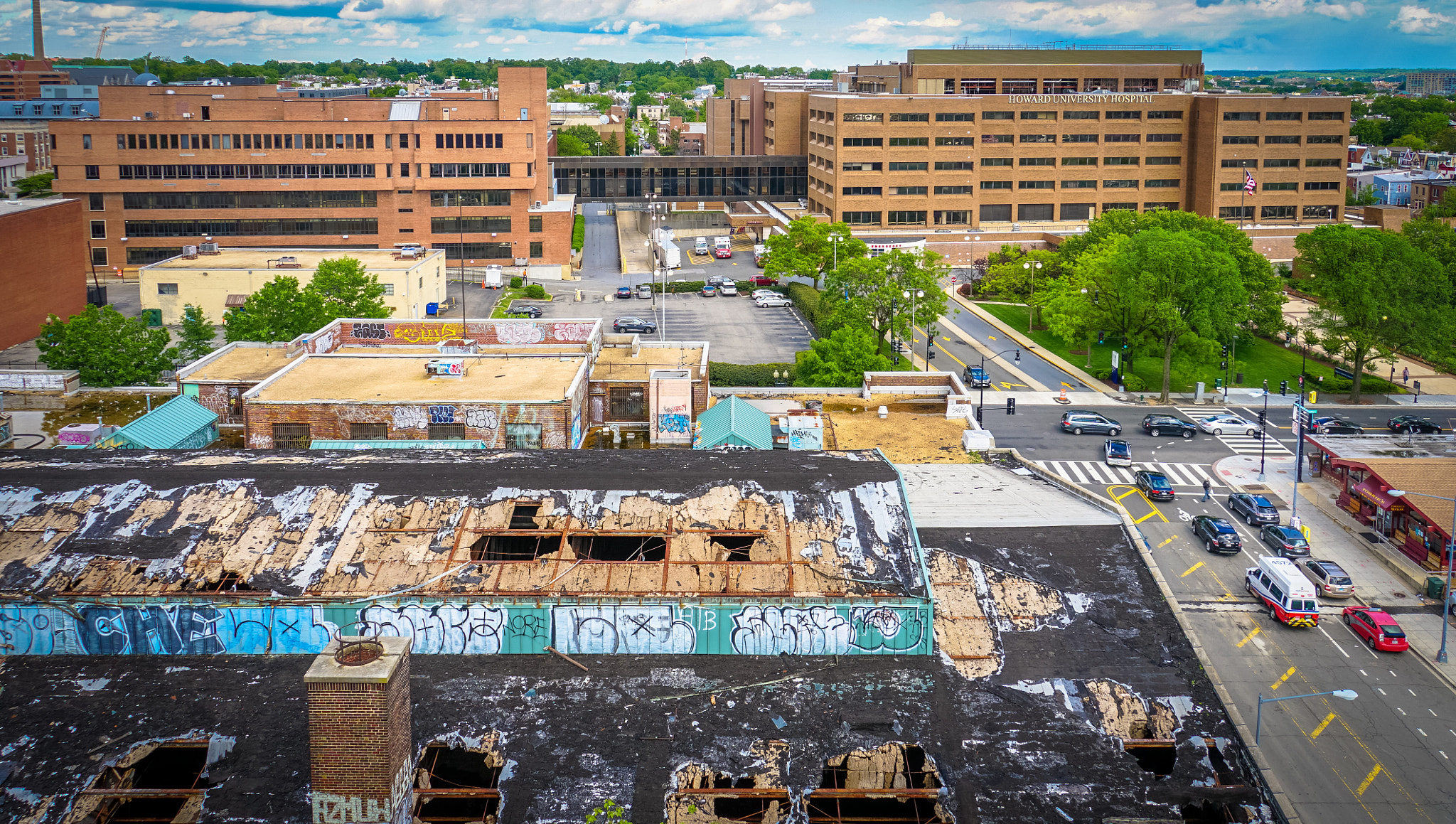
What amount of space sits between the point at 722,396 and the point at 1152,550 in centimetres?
2082

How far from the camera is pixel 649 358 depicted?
53.1 m

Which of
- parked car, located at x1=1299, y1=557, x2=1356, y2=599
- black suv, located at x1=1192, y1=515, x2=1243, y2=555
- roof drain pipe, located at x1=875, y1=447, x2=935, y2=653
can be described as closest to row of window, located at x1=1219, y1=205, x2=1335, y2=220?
black suv, located at x1=1192, y1=515, x2=1243, y2=555

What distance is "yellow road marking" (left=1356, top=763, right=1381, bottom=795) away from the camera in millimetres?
33312

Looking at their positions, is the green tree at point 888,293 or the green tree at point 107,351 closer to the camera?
the green tree at point 107,351

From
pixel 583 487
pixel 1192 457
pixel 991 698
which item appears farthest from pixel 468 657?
pixel 1192 457

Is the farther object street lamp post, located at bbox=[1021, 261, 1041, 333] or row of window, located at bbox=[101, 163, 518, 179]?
row of window, located at bbox=[101, 163, 518, 179]

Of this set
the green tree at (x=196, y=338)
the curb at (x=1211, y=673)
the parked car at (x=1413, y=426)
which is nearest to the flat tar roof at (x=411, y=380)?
the curb at (x=1211, y=673)

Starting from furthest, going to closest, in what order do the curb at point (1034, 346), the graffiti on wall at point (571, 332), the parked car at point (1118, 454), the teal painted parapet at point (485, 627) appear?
the curb at point (1034, 346), the parked car at point (1118, 454), the graffiti on wall at point (571, 332), the teal painted parapet at point (485, 627)

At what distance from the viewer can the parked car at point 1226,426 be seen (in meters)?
68.6

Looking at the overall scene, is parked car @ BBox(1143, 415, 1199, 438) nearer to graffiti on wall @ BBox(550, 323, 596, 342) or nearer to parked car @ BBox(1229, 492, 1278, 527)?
parked car @ BBox(1229, 492, 1278, 527)

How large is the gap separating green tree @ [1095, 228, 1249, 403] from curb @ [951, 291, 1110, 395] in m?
5.33

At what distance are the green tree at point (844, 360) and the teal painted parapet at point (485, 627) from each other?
35.2m

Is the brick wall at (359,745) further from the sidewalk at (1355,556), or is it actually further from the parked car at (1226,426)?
the parked car at (1226,426)

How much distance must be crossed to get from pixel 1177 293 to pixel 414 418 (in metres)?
52.6
